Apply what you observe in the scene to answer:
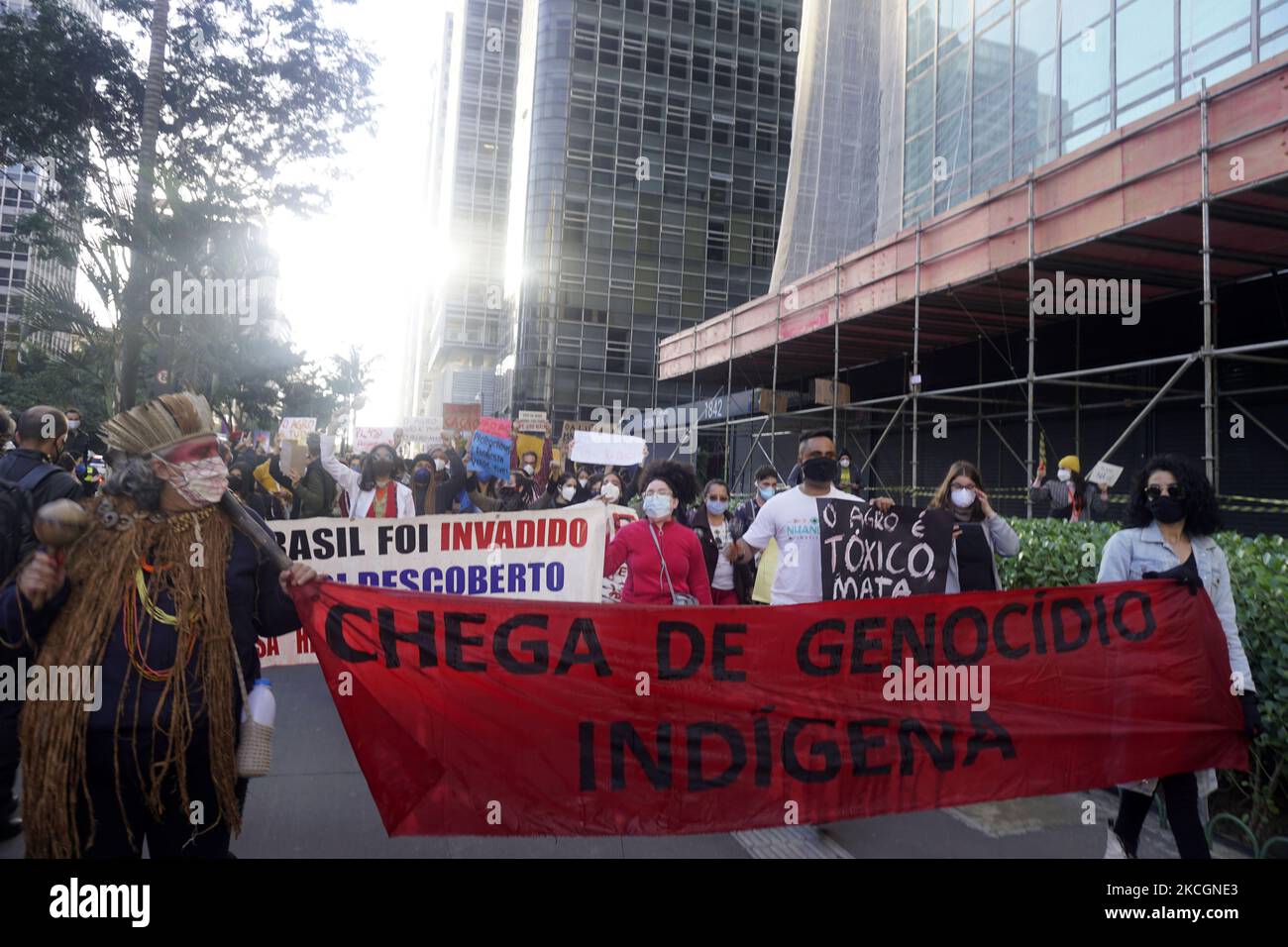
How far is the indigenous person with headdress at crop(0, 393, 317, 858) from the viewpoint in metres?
2.41

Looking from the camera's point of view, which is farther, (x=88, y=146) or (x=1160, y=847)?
(x=88, y=146)

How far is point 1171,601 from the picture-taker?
3910mm

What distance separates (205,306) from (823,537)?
495 inches

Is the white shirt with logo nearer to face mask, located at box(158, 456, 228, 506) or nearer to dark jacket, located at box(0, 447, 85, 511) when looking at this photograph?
face mask, located at box(158, 456, 228, 506)

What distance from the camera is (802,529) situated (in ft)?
16.7

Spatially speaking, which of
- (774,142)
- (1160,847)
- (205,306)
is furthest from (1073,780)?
(774,142)

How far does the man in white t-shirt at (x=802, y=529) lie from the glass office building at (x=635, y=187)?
41.9 meters

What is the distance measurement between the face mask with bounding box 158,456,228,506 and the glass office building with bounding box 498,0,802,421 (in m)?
44.6

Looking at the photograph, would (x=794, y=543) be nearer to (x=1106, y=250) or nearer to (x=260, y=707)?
(x=260, y=707)

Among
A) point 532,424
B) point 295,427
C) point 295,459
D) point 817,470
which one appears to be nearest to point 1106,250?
point 817,470

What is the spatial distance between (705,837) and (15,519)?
141 inches

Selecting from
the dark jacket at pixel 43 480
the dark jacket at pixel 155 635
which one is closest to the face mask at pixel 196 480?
the dark jacket at pixel 155 635

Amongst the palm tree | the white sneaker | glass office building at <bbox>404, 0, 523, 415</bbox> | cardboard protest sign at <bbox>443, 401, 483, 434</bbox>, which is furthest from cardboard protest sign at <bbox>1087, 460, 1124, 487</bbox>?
glass office building at <bbox>404, 0, 523, 415</bbox>
